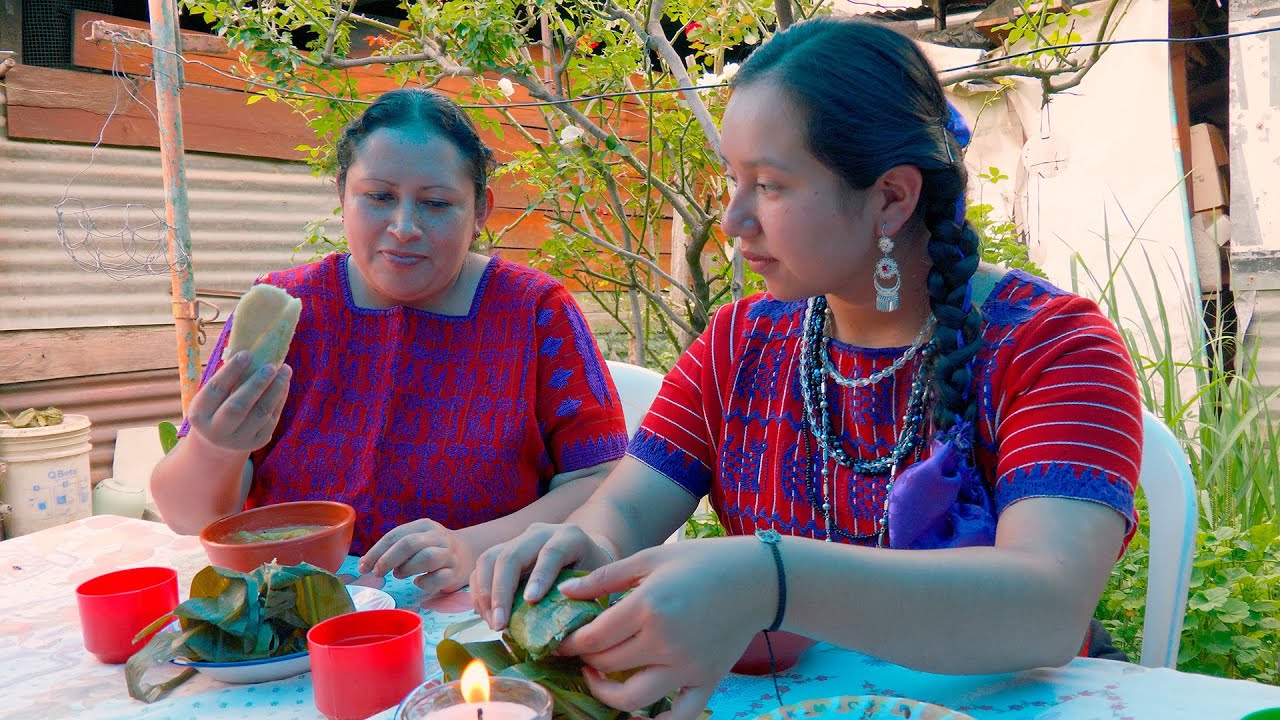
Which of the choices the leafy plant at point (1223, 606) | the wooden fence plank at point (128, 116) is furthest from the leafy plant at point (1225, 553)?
the wooden fence plank at point (128, 116)

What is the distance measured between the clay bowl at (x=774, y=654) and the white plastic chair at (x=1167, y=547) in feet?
2.81

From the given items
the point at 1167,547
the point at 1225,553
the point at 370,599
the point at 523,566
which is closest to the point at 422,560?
the point at 370,599

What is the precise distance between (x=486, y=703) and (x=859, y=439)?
3.19 feet

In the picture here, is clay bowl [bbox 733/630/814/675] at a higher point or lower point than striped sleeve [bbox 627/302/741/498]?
lower

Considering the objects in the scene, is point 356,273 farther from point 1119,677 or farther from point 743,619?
point 1119,677

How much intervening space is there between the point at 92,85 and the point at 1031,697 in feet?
18.8

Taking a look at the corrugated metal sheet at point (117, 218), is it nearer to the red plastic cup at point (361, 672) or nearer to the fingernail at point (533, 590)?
the red plastic cup at point (361, 672)

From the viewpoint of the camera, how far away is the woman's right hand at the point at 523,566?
48.6 inches

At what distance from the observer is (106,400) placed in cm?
564

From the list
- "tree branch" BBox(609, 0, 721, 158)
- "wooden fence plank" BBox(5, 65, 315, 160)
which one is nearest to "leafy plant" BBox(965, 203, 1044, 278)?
"tree branch" BBox(609, 0, 721, 158)

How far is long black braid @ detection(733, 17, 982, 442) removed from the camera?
1599 mm

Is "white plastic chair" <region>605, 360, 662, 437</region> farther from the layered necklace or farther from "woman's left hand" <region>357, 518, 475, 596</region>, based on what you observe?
"woman's left hand" <region>357, 518, 475, 596</region>

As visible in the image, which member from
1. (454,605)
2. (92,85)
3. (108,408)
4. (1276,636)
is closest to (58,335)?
(108,408)

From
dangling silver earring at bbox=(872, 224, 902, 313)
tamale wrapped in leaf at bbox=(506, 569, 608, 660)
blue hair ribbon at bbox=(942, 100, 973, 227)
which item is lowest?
tamale wrapped in leaf at bbox=(506, 569, 608, 660)
